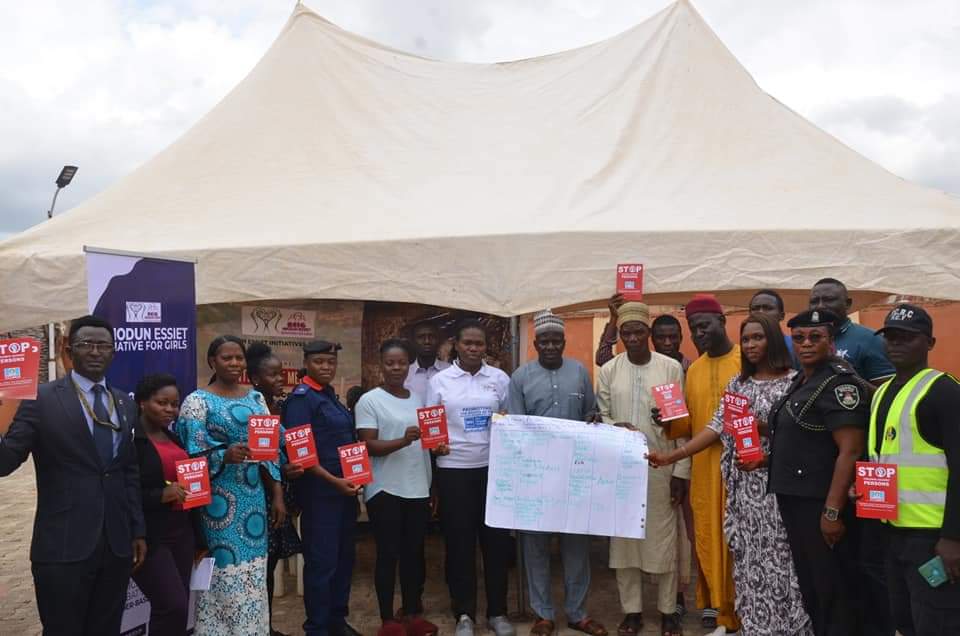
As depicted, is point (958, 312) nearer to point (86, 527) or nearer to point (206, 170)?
point (206, 170)

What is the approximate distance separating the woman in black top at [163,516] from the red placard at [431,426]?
124 centimetres

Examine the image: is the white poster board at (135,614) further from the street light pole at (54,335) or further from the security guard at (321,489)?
the street light pole at (54,335)

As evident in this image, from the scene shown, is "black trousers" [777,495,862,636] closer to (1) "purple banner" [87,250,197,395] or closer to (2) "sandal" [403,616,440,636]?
(2) "sandal" [403,616,440,636]

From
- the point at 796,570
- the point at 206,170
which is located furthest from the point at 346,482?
the point at 206,170

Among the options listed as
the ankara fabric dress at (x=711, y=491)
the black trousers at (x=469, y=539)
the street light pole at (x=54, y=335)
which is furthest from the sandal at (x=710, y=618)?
the street light pole at (x=54, y=335)

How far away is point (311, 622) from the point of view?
4.30 m

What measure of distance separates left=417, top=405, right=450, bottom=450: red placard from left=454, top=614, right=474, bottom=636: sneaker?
3.78ft

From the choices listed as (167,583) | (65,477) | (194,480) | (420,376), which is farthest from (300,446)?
(420,376)

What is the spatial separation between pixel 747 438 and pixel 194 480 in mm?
2589

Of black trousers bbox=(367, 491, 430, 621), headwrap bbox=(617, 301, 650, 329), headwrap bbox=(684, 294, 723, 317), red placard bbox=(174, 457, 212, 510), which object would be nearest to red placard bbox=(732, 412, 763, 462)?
headwrap bbox=(617, 301, 650, 329)

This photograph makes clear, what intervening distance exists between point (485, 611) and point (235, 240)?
2.98m

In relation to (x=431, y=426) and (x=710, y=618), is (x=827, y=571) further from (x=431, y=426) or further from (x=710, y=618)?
(x=431, y=426)

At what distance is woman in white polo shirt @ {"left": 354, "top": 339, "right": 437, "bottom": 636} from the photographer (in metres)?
4.50

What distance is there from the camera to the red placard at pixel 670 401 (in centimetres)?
435
